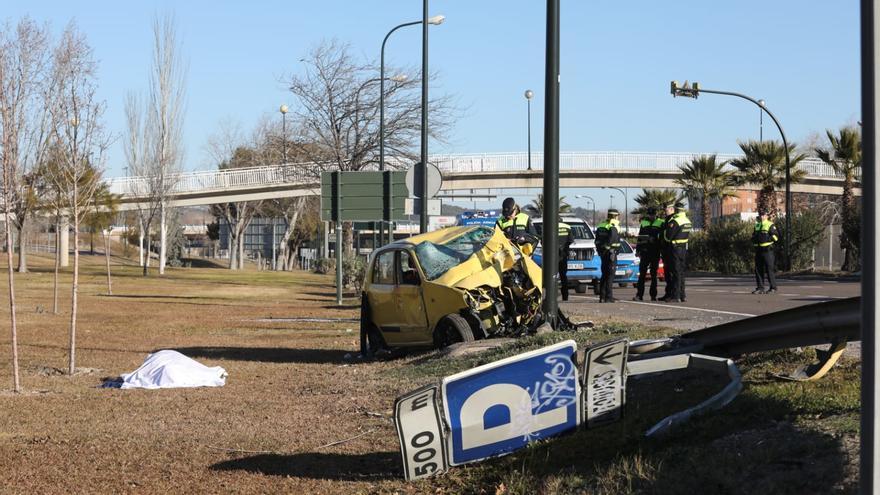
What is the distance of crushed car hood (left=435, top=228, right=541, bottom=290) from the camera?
539 inches

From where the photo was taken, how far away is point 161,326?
22.3 meters

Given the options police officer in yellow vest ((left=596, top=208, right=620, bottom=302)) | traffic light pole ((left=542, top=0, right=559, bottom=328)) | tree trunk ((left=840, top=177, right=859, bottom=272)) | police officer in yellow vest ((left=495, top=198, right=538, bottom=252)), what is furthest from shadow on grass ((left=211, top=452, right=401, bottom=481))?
tree trunk ((left=840, top=177, right=859, bottom=272))

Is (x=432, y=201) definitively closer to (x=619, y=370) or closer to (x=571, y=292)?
(x=571, y=292)

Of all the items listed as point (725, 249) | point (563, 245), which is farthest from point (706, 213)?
point (563, 245)

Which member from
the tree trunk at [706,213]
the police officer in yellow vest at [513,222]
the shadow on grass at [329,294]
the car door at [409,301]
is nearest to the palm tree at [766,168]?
the tree trunk at [706,213]

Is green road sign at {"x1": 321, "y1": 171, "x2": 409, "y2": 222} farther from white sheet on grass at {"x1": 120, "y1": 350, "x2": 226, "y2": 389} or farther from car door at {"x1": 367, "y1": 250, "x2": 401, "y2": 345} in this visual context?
white sheet on grass at {"x1": 120, "y1": 350, "x2": 226, "y2": 389}

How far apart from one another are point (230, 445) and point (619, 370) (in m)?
3.05

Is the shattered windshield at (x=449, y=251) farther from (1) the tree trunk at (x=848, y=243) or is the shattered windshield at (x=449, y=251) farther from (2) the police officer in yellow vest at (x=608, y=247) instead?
(1) the tree trunk at (x=848, y=243)

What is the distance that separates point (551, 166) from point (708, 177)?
1779 inches

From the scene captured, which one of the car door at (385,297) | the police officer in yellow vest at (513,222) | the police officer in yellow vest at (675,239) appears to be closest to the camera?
the car door at (385,297)

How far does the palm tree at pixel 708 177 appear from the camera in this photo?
187 ft

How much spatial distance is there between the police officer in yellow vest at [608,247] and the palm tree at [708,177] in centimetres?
3430

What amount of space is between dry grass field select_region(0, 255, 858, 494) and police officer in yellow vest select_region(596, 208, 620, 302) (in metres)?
8.82

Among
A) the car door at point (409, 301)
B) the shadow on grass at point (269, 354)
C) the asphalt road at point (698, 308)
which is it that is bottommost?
the shadow on grass at point (269, 354)
